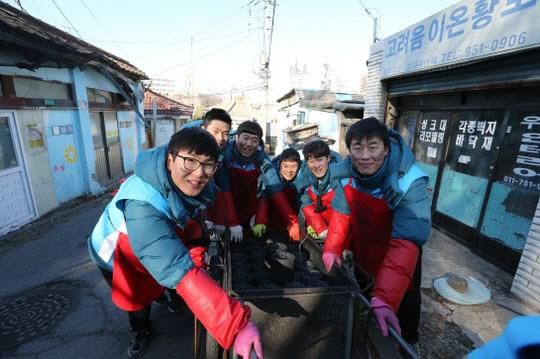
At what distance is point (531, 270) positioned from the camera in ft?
9.64

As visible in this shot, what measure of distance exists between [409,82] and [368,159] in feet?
13.7

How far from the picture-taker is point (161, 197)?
5.16 ft

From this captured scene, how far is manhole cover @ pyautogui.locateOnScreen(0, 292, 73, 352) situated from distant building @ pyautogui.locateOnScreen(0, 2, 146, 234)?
2428 mm

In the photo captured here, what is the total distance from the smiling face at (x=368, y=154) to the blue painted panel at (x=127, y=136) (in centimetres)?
929

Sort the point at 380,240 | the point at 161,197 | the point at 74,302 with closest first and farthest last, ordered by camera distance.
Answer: the point at 161,197
the point at 380,240
the point at 74,302

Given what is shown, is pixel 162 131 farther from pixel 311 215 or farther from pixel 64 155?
pixel 311 215

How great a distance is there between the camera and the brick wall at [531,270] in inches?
113

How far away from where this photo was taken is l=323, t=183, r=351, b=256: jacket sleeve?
83.5 inches

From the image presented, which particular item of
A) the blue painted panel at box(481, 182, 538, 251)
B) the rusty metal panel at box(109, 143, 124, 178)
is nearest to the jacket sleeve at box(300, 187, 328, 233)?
the blue painted panel at box(481, 182, 538, 251)

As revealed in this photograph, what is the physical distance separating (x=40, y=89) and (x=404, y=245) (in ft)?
23.9

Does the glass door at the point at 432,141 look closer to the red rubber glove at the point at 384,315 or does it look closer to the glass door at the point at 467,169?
the glass door at the point at 467,169

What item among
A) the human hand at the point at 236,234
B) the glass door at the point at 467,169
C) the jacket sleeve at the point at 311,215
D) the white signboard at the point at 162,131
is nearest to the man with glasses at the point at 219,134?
the human hand at the point at 236,234

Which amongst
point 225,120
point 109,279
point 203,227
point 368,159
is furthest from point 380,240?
point 109,279

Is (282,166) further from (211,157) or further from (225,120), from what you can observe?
(211,157)
